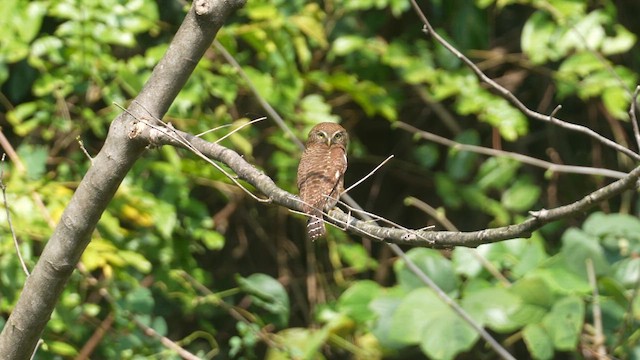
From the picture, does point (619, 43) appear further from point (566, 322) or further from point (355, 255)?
point (355, 255)

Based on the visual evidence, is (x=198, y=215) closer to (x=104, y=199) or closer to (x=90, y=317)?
(x=90, y=317)

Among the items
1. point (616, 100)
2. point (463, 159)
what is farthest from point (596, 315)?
point (463, 159)

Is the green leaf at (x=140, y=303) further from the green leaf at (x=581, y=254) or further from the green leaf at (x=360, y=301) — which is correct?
the green leaf at (x=581, y=254)

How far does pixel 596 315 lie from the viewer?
3445 millimetres

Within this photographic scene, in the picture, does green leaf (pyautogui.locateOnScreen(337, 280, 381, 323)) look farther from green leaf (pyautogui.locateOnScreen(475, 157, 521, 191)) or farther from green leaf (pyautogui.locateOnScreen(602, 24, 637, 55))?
green leaf (pyautogui.locateOnScreen(602, 24, 637, 55))

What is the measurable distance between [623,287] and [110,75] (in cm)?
207

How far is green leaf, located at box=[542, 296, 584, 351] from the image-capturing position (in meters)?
3.21

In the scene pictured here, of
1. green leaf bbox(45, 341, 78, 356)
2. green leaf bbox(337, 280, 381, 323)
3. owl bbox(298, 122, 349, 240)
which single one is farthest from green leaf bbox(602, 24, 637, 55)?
green leaf bbox(45, 341, 78, 356)

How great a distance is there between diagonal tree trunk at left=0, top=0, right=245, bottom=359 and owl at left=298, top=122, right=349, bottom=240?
16.0 inches

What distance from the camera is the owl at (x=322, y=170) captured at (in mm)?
2188

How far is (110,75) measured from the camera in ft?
11.8

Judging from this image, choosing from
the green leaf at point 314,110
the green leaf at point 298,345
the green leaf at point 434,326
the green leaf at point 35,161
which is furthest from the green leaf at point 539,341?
the green leaf at point 35,161

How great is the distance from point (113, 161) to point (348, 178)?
9.29ft

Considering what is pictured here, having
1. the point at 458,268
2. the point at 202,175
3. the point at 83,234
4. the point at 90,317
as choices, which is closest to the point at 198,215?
the point at 202,175
